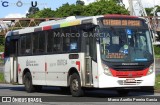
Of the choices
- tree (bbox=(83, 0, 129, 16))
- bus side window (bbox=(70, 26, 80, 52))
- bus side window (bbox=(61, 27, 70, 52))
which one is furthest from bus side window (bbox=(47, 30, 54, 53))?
tree (bbox=(83, 0, 129, 16))

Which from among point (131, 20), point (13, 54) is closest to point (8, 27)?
point (13, 54)

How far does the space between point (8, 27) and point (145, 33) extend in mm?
77196

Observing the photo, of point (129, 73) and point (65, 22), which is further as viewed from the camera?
point (65, 22)

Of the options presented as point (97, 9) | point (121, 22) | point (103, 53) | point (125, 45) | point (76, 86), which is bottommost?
point (76, 86)

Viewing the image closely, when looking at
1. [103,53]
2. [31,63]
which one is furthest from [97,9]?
[103,53]

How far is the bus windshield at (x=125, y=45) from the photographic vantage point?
19.0 meters

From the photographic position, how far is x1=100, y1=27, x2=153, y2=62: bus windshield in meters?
19.0

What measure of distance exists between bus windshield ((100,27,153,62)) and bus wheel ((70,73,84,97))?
1.60 m

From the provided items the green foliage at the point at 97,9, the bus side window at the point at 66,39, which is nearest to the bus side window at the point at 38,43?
the bus side window at the point at 66,39

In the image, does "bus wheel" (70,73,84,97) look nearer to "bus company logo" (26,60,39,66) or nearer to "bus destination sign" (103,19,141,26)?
"bus destination sign" (103,19,141,26)

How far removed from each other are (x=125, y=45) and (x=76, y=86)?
2530 mm

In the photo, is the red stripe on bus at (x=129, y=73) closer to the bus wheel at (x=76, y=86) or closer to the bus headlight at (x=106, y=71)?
the bus headlight at (x=106, y=71)

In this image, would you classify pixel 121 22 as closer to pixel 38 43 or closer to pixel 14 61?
pixel 38 43

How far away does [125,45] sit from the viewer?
1911cm
